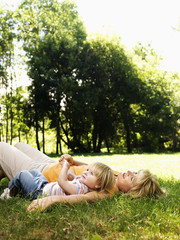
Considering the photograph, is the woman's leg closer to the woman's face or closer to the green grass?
the green grass

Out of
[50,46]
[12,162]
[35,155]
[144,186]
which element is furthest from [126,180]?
[50,46]

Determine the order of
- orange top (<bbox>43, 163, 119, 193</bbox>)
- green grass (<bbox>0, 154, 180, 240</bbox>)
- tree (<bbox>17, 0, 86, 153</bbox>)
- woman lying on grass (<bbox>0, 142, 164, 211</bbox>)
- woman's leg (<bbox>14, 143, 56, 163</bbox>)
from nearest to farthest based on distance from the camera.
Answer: green grass (<bbox>0, 154, 180, 240</bbox>) < woman lying on grass (<bbox>0, 142, 164, 211</bbox>) < orange top (<bbox>43, 163, 119, 193</bbox>) < woman's leg (<bbox>14, 143, 56, 163</bbox>) < tree (<bbox>17, 0, 86, 153</bbox>)

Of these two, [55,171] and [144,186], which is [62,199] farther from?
[144,186]

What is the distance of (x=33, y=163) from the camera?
3898 millimetres

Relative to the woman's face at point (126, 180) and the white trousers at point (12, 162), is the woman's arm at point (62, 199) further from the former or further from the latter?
the white trousers at point (12, 162)

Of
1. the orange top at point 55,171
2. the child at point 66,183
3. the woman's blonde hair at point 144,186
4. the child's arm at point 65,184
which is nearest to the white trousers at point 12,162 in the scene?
the orange top at point 55,171

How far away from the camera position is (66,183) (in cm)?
296

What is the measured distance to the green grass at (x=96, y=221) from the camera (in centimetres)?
221

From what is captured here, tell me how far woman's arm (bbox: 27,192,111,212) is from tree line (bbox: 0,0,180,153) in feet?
51.2

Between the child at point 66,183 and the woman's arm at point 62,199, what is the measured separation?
0.09 metres

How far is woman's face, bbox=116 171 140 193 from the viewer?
3.27 meters

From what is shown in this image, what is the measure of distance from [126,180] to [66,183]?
33.8 inches

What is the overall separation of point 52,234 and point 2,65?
855 inches

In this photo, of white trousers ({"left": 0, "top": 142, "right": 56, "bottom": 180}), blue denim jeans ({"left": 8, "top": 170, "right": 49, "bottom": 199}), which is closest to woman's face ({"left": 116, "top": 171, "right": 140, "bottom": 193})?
Result: blue denim jeans ({"left": 8, "top": 170, "right": 49, "bottom": 199})
